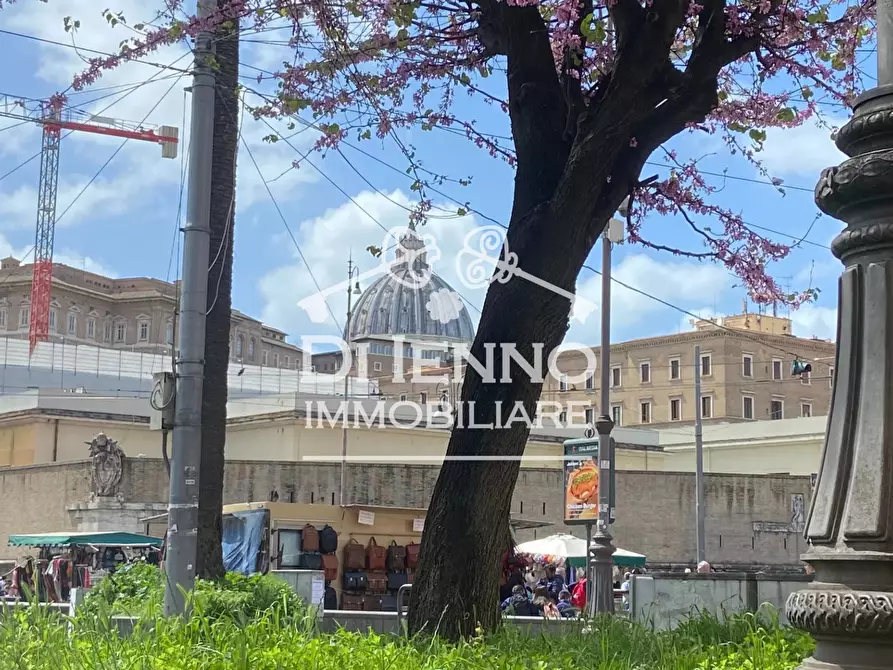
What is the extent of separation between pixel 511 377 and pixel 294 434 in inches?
1478

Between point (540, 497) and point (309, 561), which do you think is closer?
point (309, 561)

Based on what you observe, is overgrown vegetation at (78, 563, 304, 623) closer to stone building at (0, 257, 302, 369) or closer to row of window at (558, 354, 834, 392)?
row of window at (558, 354, 834, 392)

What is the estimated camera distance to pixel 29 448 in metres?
44.7

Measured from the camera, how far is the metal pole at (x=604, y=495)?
16.2 metres

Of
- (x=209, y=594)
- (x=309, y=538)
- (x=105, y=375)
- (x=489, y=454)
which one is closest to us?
(x=489, y=454)

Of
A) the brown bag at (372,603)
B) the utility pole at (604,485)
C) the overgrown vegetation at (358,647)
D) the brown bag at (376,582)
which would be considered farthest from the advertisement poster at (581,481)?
the overgrown vegetation at (358,647)

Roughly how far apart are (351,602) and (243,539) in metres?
2.41

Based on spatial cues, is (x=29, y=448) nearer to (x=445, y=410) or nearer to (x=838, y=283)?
(x=445, y=410)

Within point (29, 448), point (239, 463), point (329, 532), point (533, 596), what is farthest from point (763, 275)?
point (29, 448)

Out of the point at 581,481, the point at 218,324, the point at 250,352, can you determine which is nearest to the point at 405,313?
the point at 250,352

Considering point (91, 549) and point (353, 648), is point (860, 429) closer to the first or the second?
point (353, 648)

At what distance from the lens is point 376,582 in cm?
2230

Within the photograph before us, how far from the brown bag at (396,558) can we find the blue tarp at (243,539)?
2.80 metres

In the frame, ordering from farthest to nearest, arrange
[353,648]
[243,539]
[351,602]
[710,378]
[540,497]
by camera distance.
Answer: [710,378], [540,497], [351,602], [243,539], [353,648]
